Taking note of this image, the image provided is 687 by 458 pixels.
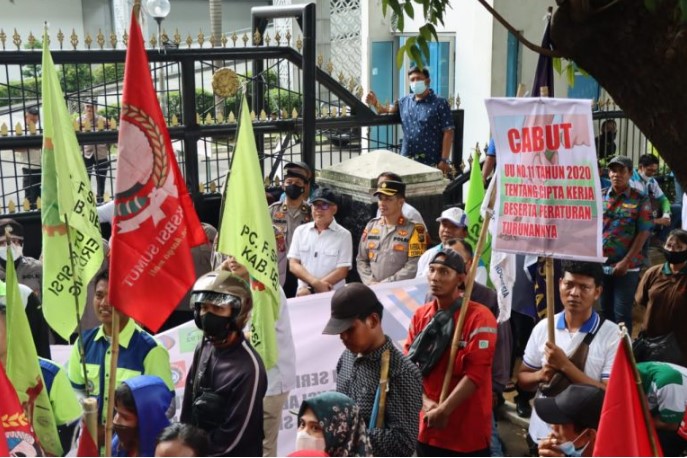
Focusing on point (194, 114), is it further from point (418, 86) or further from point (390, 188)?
point (390, 188)

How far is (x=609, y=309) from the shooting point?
8586 mm

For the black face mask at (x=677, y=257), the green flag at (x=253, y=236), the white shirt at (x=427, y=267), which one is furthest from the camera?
the black face mask at (x=677, y=257)

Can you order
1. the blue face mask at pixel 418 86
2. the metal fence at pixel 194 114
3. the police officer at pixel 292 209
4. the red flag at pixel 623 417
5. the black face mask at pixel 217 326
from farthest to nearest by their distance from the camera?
the blue face mask at pixel 418 86, the metal fence at pixel 194 114, the police officer at pixel 292 209, the black face mask at pixel 217 326, the red flag at pixel 623 417

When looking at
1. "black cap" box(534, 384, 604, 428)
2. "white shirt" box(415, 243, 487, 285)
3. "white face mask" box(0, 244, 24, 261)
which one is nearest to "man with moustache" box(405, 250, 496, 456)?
"black cap" box(534, 384, 604, 428)

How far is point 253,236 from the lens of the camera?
562 cm

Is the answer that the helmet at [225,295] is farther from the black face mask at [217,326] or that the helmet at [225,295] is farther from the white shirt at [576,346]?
the white shirt at [576,346]

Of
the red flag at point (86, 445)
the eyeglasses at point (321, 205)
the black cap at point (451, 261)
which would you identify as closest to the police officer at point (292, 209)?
the eyeglasses at point (321, 205)

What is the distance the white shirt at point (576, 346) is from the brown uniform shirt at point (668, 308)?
5.52 ft

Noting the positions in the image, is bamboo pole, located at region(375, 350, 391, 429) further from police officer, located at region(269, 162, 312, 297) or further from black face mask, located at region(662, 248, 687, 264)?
police officer, located at region(269, 162, 312, 297)

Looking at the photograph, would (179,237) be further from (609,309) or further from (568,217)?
(609,309)

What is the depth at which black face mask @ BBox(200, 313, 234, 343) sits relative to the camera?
183 inches

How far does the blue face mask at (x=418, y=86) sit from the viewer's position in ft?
34.1

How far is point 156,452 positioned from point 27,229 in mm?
5577

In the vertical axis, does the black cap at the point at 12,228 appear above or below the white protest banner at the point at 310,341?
above
